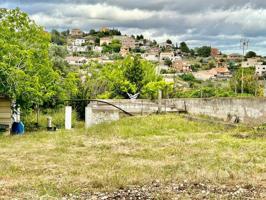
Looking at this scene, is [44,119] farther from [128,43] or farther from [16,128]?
[128,43]

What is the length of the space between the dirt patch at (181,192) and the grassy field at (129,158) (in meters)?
0.20

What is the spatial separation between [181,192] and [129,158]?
3.62 m

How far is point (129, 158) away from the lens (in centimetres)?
1045

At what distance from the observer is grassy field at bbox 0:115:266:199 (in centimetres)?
764

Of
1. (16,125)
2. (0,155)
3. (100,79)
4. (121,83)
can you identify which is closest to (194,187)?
(0,155)

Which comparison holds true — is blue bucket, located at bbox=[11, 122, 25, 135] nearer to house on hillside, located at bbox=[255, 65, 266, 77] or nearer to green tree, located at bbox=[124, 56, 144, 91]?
green tree, located at bbox=[124, 56, 144, 91]

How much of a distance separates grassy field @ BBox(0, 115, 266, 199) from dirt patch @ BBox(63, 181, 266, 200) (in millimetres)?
197

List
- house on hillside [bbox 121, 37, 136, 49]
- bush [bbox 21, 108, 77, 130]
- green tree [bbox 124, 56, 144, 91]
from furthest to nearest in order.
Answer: house on hillside [bbox 121, 37, 136, 49] → green tree [bbox 124, 56, 144, 91] → bush [bbox 21, 108, 77, 130]

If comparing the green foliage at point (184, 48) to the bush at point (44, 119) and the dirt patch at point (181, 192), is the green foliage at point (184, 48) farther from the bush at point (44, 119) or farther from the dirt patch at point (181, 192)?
the dirt patch at point (181, 192)

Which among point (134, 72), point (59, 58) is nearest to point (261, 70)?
point (134, 72)

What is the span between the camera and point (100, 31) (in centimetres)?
15075

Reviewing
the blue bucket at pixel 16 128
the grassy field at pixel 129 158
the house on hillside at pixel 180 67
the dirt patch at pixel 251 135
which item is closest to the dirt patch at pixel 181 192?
the grassy field at pixel 129 158

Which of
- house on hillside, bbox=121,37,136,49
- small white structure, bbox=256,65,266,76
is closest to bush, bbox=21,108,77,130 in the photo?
small white structure, bbox=256,65,266,76

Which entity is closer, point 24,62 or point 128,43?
point 24,62
